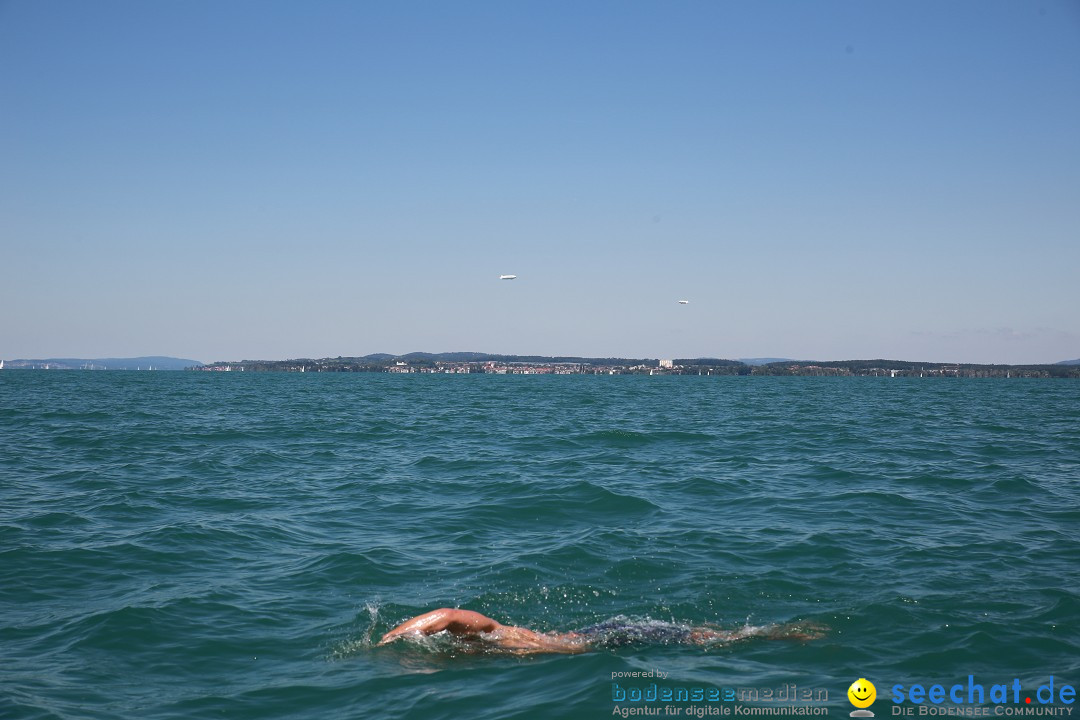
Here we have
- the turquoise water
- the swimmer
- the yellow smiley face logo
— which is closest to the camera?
the yellow smiley face logo

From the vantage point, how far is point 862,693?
7598 millimetres

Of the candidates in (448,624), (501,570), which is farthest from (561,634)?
(501,570)

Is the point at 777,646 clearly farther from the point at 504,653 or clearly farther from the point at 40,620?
the point at 40,620

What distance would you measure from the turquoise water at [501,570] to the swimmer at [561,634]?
0.23 metres

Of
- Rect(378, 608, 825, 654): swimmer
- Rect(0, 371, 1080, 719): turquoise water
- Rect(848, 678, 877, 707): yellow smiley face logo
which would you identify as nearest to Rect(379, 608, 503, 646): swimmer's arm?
Rect(378, 608, 825, 654): swimmer

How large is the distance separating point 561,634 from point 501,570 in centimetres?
297

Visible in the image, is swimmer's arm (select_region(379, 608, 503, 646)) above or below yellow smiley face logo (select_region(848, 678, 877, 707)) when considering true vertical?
above

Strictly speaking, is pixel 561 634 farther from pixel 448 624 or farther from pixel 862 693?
pixel 862 693

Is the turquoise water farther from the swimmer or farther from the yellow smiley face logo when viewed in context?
the swimmer

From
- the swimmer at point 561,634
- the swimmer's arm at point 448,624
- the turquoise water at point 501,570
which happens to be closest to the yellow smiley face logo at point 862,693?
the turquoise water at point 501,570

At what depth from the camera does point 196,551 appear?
13250mm

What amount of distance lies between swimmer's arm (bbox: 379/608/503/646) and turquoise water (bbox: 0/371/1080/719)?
0.23 m

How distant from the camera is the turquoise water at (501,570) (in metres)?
8.09

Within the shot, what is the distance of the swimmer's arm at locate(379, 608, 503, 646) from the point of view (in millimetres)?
8984
